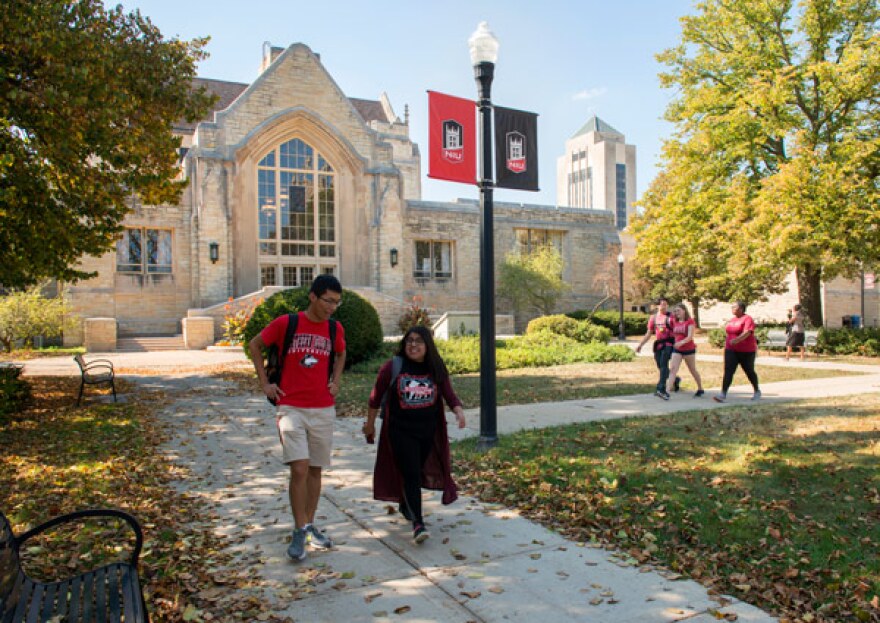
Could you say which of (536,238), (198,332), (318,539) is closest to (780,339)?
(536,238)

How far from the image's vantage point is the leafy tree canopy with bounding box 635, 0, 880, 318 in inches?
711

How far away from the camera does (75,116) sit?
8.95 m

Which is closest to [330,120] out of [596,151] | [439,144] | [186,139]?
[186,139]

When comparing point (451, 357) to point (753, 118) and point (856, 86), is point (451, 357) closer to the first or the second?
point (753, 118)

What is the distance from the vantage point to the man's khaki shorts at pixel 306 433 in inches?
167

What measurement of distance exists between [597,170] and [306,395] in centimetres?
13672

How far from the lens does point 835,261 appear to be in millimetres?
19281

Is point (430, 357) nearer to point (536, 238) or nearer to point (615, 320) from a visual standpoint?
point (615, 320)

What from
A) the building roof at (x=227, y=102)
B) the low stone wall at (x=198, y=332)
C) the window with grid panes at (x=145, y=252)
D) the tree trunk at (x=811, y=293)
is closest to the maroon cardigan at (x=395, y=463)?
the tree trunk at (x=811, y=293)

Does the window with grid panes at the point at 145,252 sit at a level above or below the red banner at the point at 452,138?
above

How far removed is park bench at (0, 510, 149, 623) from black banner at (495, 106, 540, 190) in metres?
5.70

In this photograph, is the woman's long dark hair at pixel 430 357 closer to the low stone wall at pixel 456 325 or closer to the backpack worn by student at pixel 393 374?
the backpack worn by student at pixel 393 374

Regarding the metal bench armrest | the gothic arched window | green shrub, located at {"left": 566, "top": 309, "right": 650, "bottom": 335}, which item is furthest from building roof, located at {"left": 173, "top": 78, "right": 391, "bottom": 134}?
the metal bench armrest

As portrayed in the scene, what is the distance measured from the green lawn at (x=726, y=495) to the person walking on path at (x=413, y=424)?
3.52 ft
